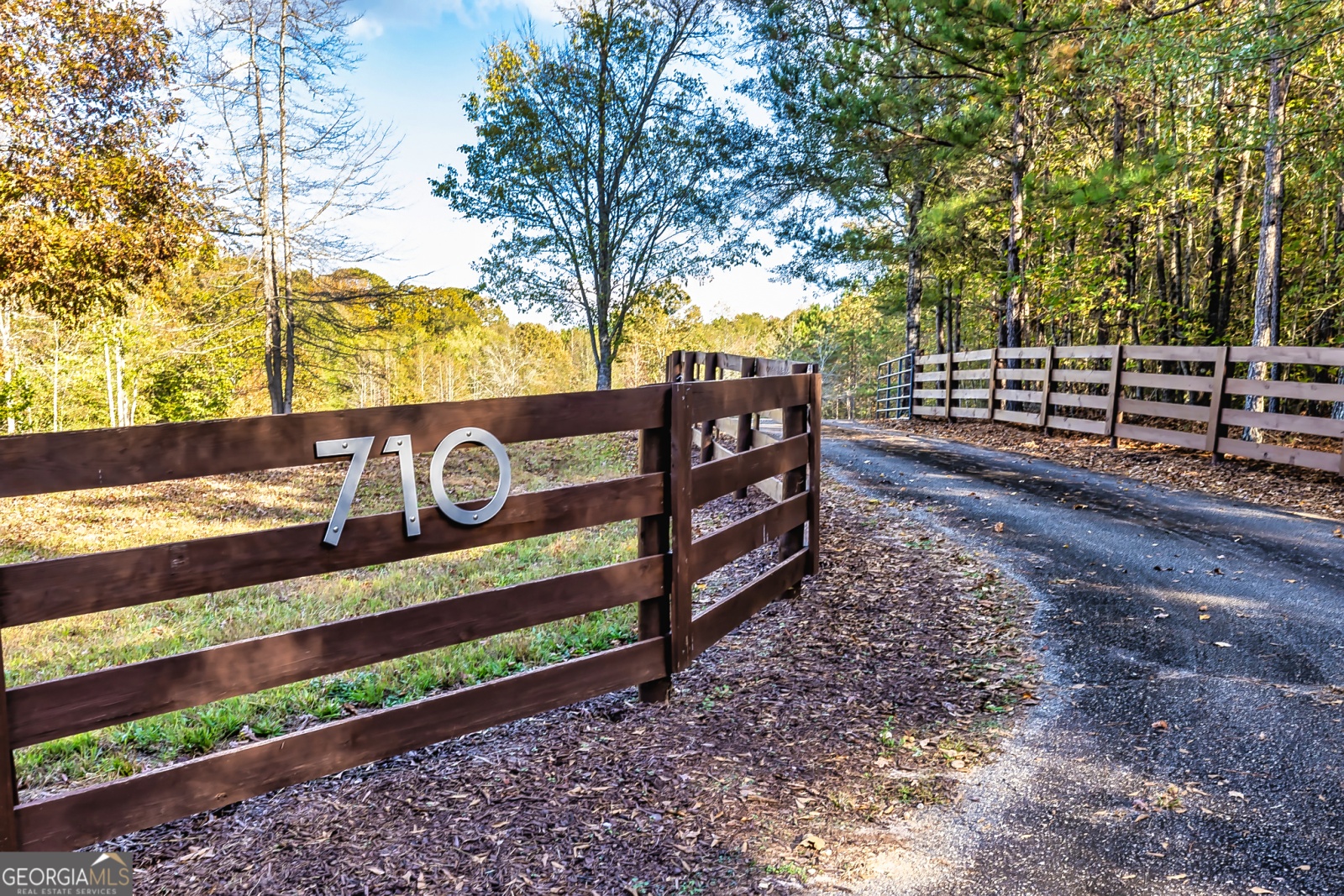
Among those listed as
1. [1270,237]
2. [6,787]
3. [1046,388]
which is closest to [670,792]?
[6,787]

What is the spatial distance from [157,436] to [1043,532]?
6759mm

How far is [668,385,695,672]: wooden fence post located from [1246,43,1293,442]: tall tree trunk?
9733mm

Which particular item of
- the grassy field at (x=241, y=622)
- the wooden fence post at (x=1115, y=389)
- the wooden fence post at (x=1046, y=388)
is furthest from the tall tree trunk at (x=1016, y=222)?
the grassy field at (x=241, y=622)

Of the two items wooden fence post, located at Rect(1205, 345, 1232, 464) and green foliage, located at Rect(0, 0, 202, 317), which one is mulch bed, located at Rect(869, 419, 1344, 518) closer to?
wooden fence post, located at Rect(1205, 345, 1232, 464)

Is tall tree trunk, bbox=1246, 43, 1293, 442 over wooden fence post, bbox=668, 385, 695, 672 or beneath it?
over

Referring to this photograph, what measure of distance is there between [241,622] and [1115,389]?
38.9 feet

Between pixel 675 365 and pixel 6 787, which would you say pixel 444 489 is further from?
pixel 675 365

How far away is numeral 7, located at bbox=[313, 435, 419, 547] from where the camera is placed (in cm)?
277

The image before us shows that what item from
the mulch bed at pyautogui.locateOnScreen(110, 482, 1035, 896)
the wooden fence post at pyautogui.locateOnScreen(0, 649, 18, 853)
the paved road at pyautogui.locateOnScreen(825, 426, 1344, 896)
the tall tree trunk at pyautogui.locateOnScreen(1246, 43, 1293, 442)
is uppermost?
the tall tree trunk at pyautogui.locateOnScreen(1246, 43, 1293, 442)

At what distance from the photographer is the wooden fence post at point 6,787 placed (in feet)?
7.32

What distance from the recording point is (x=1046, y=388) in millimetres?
13445

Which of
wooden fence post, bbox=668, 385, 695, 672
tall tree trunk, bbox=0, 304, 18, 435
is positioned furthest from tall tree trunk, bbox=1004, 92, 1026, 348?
tall tree trunk, bbox=0, 304, 18, 435

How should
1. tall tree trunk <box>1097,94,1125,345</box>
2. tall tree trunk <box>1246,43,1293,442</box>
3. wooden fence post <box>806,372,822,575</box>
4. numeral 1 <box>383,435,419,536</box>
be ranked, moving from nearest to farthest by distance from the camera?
numeral 1 <box>383,435,419,536</box> → wooden fence post <box>806,372,822,575</box> → tall tree trunk <box>1246,43,1293,442</box> → tall tree trunk <box>1097,94,1125,345</box>

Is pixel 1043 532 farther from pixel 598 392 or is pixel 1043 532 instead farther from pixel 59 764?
pixel 59 764
